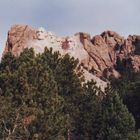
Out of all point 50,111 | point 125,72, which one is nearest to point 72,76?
point 50,111

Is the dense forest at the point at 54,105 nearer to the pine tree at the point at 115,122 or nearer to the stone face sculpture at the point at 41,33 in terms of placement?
the pine tree at the point at 115,122

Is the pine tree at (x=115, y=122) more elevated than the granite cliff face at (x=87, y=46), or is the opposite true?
the granite cliff face at (x=87, y=46)

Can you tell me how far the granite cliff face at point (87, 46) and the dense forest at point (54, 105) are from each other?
55779 millimetres

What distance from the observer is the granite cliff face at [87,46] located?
382 feet

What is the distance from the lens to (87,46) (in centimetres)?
12106

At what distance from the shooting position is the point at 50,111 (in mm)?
44062

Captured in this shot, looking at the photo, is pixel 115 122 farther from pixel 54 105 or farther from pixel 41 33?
pixel 41 33

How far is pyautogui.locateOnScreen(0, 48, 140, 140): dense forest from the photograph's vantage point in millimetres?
42188

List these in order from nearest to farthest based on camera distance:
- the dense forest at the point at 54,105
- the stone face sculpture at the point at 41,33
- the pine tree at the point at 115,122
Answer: the dense forest at the point at 54,105
the pine tree at the point at 115,122
the stone face sculpture at the point at 41,33

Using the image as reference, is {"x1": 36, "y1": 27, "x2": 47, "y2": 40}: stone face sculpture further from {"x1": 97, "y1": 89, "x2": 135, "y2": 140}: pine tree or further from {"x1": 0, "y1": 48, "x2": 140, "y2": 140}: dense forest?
{"x1": 97, "y1": 89, "x2": 135, "y2": 140}: pine tree

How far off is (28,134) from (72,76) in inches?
518

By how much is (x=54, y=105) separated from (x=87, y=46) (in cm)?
7678

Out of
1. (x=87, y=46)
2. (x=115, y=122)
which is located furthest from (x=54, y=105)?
(x=87, y=46)

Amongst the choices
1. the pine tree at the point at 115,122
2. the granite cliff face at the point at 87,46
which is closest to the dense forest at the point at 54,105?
the pine tree at the point at 115,122
